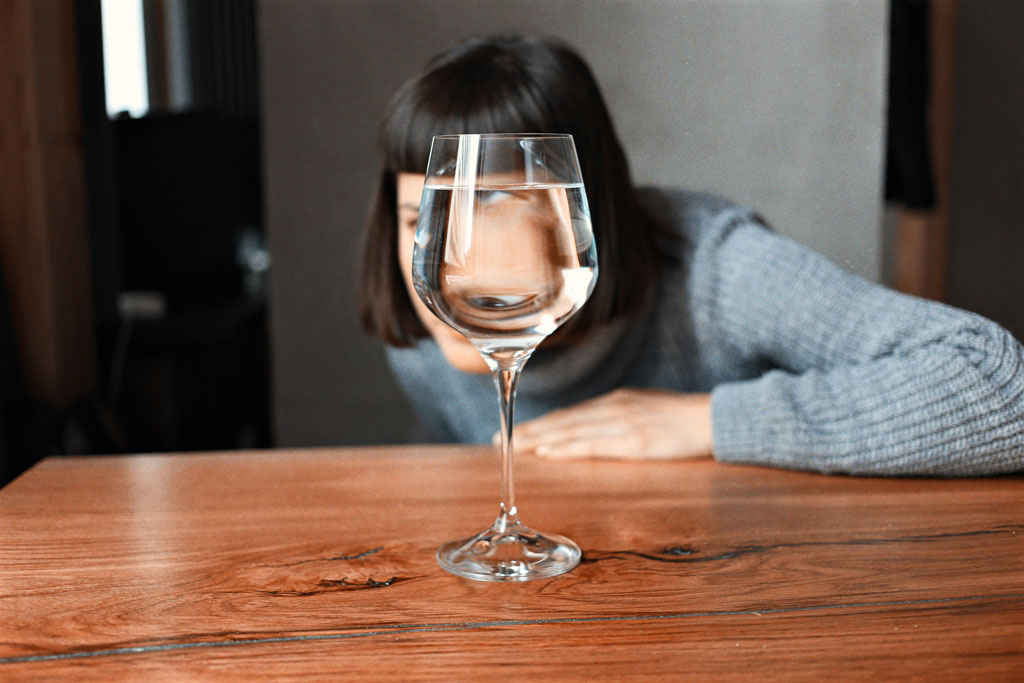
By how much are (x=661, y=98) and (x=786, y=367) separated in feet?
2.78

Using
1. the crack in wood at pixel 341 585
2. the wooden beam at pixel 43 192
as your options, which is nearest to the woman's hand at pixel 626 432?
the crack in wood at pixel 341 585

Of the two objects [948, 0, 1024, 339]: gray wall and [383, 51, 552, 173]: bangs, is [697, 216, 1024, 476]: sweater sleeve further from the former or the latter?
[948, 0, 1024, 339]: gray wall

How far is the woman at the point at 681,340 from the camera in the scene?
0.73 m

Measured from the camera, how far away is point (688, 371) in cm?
126

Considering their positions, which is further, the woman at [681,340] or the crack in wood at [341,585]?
the woman at [681,340]

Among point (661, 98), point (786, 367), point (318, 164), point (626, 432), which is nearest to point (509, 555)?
point (626, 432)

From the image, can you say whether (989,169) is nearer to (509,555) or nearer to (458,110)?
(458,110)

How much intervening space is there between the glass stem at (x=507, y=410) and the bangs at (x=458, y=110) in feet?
1.56

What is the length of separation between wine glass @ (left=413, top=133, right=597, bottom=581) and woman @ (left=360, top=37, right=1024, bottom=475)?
317 mm

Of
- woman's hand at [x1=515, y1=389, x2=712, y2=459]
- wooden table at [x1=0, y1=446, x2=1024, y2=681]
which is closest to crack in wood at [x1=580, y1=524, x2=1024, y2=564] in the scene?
wooden table at [x1=0, y1=446, x2=1024, y2=681]

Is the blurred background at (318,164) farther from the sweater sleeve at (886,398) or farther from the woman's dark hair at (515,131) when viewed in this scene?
the sweater sleeve at (886,398)

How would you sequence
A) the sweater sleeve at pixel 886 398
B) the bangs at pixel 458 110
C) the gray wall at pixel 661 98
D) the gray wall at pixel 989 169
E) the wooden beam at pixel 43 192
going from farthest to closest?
the gray wall at pixel 989 169 → the wooden beam at pixel 43 192 → the gray wall at pixel 661 98 → the bangs at pixel 458 110 → the sweater sleeve at pixel 886 398

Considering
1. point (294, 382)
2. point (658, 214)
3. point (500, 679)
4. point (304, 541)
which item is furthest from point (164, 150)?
point (500, 679)

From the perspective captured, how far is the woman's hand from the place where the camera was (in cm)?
77
